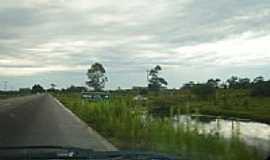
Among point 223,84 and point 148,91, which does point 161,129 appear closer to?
point 223,84

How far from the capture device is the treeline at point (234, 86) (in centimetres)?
10200

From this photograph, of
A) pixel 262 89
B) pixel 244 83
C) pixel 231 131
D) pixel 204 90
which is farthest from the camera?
pixel 244 83

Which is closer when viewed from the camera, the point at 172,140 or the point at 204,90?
the point at 172,140

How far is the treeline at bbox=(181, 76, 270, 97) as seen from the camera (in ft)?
335

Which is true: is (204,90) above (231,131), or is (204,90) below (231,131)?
above

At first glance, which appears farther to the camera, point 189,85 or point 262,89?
point 189,85

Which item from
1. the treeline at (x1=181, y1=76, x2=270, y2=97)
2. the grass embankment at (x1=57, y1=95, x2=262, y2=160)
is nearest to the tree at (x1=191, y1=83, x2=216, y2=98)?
the treeline at (x1=181, y1=76, x2=270, y2=97)

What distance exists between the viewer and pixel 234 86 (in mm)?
124375

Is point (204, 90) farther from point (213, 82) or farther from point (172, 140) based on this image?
point (172, 140)

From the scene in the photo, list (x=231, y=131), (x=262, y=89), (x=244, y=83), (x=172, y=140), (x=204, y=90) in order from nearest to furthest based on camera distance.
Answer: (x=172, y=140), (x=231, y=131), (x=262, y=89), (x=204, y=90), (x=244, y=83)

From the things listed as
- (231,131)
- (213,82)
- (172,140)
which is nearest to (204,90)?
(213,82)

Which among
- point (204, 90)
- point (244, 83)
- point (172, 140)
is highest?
point (244, 83)

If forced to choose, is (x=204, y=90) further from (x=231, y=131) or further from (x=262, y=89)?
(x=231, y=131)

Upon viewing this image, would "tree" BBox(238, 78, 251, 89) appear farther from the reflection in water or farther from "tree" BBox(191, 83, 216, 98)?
the reflection in water
